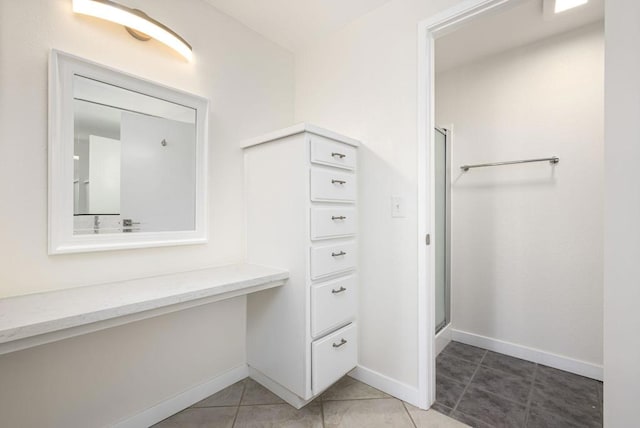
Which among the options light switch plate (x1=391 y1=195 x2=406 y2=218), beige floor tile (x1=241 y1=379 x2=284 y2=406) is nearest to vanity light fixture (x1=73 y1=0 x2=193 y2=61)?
light switch plate (x1=391 y1=195 x2=406 y2=218)

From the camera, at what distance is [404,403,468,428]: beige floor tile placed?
143 centimetres

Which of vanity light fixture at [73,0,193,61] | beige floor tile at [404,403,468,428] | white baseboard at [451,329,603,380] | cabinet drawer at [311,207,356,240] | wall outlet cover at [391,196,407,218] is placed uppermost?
vanity light fixture at [73,0,193,61]

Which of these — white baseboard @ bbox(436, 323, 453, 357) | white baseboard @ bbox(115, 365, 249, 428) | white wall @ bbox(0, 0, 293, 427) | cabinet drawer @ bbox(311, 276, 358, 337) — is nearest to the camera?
white wall @ bbox(0, 0, 293, 427)

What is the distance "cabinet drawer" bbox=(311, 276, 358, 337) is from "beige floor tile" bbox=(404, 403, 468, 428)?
58cm

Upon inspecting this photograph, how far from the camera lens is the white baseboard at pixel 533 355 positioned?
6.07 feet

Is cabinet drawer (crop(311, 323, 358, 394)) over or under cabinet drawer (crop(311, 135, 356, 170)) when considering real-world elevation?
under

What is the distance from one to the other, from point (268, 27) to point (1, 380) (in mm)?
2249

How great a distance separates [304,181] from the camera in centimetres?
145

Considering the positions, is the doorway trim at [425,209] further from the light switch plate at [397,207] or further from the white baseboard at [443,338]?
the white baseboard at [443,338]

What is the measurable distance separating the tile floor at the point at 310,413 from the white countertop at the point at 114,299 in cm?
69

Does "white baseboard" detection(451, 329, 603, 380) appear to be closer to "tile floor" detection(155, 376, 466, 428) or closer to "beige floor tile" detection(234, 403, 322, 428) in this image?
"tile floor" detection(155, 376, 466, 428)

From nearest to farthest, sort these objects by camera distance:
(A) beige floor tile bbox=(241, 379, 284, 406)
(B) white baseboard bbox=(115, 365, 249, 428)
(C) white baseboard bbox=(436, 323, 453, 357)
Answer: (B) white baseboard bbox=(115, 365, 249, 428) → (A) beige floor tile bbox=(241, 379, 284, 406) → (C) white baseboard bbox=(436, 323, 453, 357)

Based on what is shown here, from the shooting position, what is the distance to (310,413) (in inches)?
59.7

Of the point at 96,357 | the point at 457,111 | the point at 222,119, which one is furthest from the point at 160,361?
the point at 457,111
